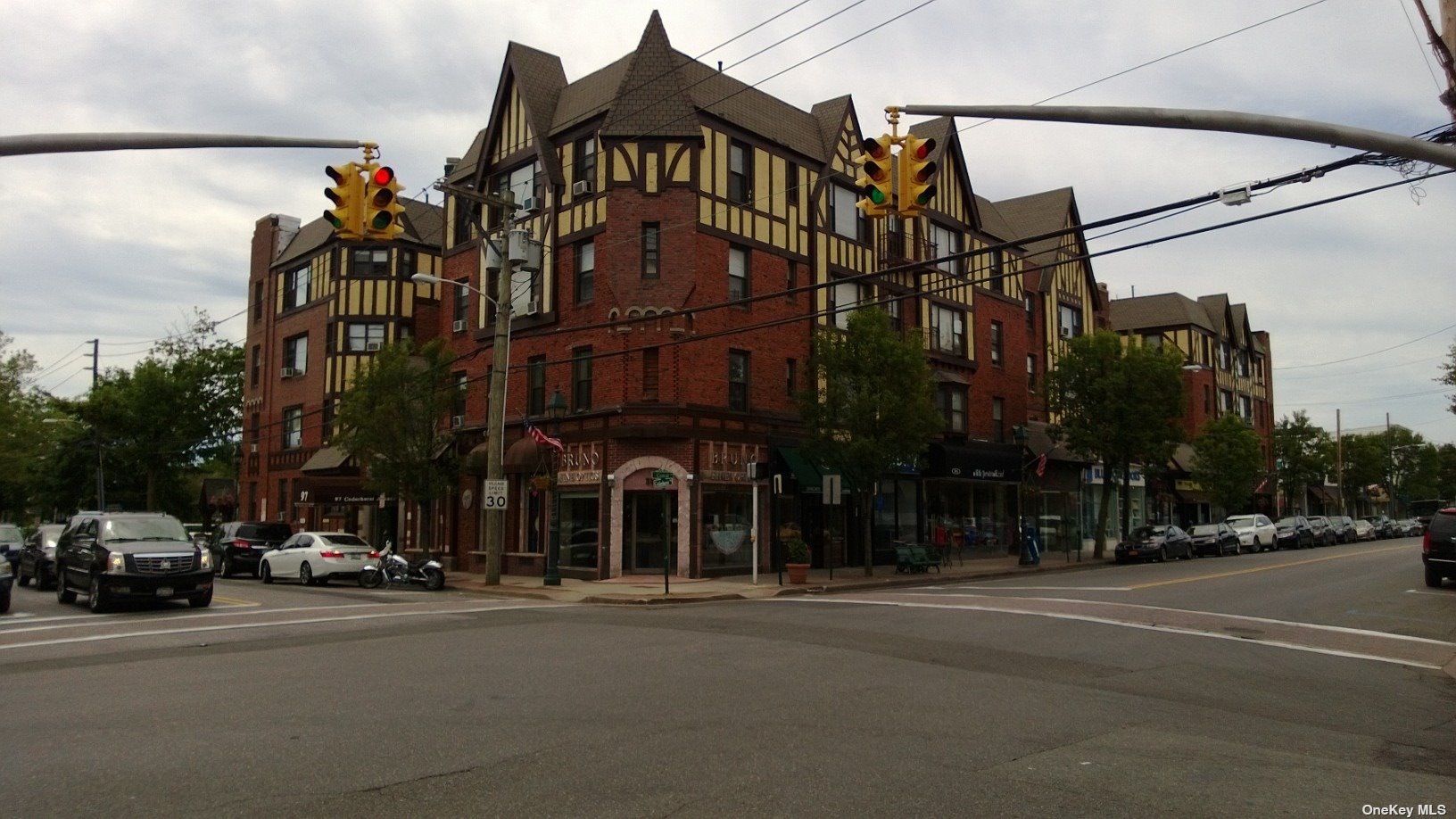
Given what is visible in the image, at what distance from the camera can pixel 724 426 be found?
94.3 ft

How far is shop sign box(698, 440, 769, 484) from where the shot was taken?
28.1m

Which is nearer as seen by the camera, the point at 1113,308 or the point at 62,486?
the point at 62,486

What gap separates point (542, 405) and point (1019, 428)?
791 inches

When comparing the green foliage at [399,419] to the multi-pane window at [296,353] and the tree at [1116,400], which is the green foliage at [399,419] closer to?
the multi-pane window at [296,353]

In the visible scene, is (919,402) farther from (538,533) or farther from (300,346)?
(300,346)

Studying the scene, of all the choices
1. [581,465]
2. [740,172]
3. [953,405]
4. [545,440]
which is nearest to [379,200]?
[545,440]

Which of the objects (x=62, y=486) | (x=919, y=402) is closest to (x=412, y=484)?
(x=919, y=402)

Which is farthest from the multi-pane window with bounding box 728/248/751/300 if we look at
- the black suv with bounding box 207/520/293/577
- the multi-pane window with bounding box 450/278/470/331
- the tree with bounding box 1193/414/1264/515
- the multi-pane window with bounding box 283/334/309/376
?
the tree with bounding box 1193/414/1264/515

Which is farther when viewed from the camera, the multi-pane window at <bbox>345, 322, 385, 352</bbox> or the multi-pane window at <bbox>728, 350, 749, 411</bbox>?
the multi-pane window at <bbox>345, 322, 385, 352</bbox>

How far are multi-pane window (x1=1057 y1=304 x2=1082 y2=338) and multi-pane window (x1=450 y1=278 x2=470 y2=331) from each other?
26.0 m

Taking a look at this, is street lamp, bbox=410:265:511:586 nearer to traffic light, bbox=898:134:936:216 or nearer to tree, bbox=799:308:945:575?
tree, bbox=799:308:945:575

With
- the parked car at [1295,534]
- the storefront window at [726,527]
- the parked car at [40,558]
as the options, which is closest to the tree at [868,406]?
the storefront window at [726,527]

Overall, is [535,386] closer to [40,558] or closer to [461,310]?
[461,310]

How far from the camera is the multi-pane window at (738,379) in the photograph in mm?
29266
